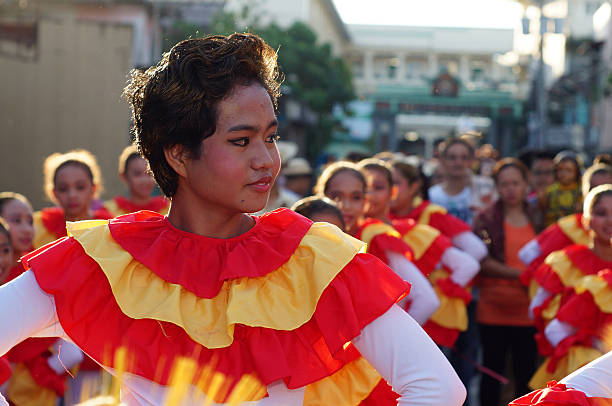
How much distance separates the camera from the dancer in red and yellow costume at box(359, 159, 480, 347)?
564 centimetres

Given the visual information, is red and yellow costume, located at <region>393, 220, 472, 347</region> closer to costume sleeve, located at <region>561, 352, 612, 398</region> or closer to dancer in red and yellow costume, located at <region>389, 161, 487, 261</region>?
dancer in red and yellow costume, located at <region>389, 161, 487, 261</region>

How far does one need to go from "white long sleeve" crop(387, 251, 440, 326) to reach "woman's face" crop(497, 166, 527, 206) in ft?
7.14

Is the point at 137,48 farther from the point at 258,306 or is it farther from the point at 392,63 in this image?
the point at 392,63

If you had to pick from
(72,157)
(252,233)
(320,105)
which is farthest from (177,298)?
(320,105)

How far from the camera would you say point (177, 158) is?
2.28 metres

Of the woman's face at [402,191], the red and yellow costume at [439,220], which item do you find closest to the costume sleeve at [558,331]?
the red and yellow costume at [439,220]

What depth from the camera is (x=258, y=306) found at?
2137 millimetres

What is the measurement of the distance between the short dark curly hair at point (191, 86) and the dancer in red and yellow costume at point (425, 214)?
4017 millimetres

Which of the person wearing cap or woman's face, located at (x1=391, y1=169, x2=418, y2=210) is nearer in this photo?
woman's face, located at (x1=391, y1=169, x2=418, y2=210)

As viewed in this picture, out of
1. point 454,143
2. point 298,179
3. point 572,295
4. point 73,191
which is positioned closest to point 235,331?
point 572,295

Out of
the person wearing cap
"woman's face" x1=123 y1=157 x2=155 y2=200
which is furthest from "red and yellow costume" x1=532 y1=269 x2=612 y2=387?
the person wearing cap

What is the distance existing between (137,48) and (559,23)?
37.2 feet

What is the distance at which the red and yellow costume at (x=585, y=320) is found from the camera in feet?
14.7

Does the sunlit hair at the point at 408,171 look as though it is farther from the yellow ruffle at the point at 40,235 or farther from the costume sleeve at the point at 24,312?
the costume sleeve at the point at 24,312
